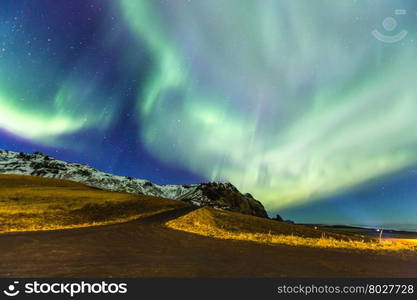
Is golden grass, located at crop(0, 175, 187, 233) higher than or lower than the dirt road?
higher

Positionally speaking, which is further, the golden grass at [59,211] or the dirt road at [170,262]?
the golden grass at [59,211]

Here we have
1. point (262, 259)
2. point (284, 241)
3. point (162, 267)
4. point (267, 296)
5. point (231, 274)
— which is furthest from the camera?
point (284, 241)

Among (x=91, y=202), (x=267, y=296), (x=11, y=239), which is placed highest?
(x=91, y=202)

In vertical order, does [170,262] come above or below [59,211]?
below

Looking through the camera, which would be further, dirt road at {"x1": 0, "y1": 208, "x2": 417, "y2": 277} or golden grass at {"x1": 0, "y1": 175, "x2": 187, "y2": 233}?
golden grass at {"x1": 0, "y1": 175, "x2": 187, "y2": 233}

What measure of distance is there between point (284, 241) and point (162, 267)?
1540cm

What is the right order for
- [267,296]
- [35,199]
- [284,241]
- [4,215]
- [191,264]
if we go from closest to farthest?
[267,296], [191,264], [284,241], [4,215], [35,199]

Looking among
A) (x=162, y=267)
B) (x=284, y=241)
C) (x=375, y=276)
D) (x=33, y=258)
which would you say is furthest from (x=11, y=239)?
(x=375, y=276)

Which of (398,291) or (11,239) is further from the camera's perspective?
(11,239)

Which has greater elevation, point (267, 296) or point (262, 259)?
point (262, 259)

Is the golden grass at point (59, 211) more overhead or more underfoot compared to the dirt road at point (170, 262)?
more overhead

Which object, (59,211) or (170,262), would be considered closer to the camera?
(170,262)

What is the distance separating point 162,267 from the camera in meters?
14.7

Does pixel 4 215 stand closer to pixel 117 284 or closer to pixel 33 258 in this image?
pixel 33 258
